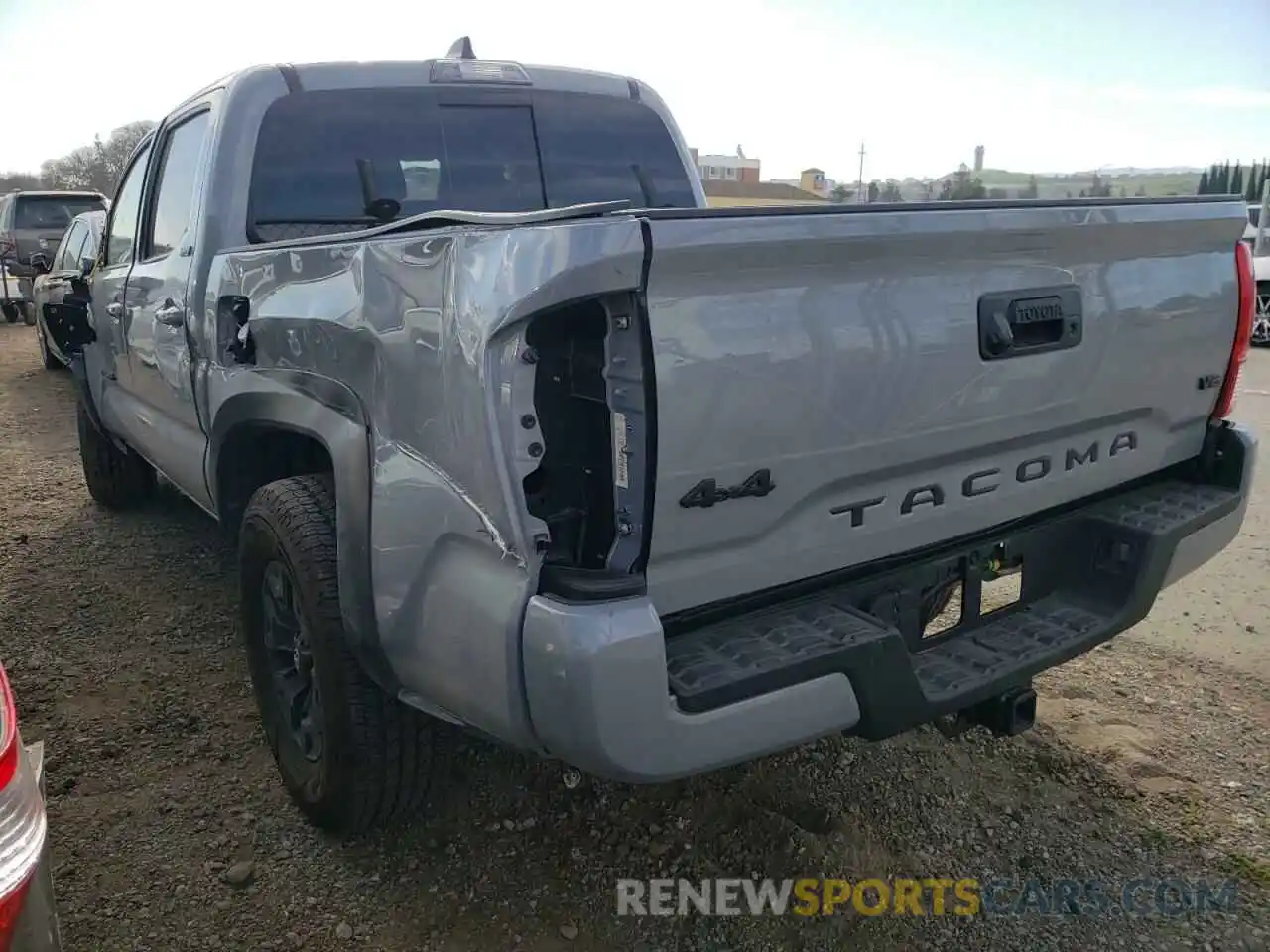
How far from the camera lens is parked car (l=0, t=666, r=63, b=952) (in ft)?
4.76

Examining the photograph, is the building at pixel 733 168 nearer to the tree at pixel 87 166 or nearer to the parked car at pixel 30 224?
the parked car at pixel 30 224

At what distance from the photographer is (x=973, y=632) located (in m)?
2.56

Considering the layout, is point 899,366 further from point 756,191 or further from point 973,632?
point 756,191

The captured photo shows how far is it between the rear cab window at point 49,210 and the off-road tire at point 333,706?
16.8 m

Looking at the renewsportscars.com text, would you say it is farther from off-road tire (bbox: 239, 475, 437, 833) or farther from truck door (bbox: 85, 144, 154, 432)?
truck door (bbox: 85, 144, 154, 432)

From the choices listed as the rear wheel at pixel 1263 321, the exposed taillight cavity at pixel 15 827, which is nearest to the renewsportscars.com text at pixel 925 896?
the exposed taillight cavity at pixel 15 827

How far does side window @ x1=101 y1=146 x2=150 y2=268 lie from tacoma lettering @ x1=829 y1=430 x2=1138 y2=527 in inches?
140

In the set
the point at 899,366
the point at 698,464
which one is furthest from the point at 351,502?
the point at 899,366

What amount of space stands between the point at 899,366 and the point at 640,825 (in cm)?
146

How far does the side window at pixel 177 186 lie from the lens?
375 cm

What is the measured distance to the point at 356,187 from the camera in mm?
3588

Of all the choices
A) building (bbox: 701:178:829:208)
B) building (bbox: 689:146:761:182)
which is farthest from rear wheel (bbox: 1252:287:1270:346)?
building (bbox: 689:146:761:182)

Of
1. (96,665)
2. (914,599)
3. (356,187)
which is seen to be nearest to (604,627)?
(914,599)

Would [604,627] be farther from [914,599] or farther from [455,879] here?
[455,879]
